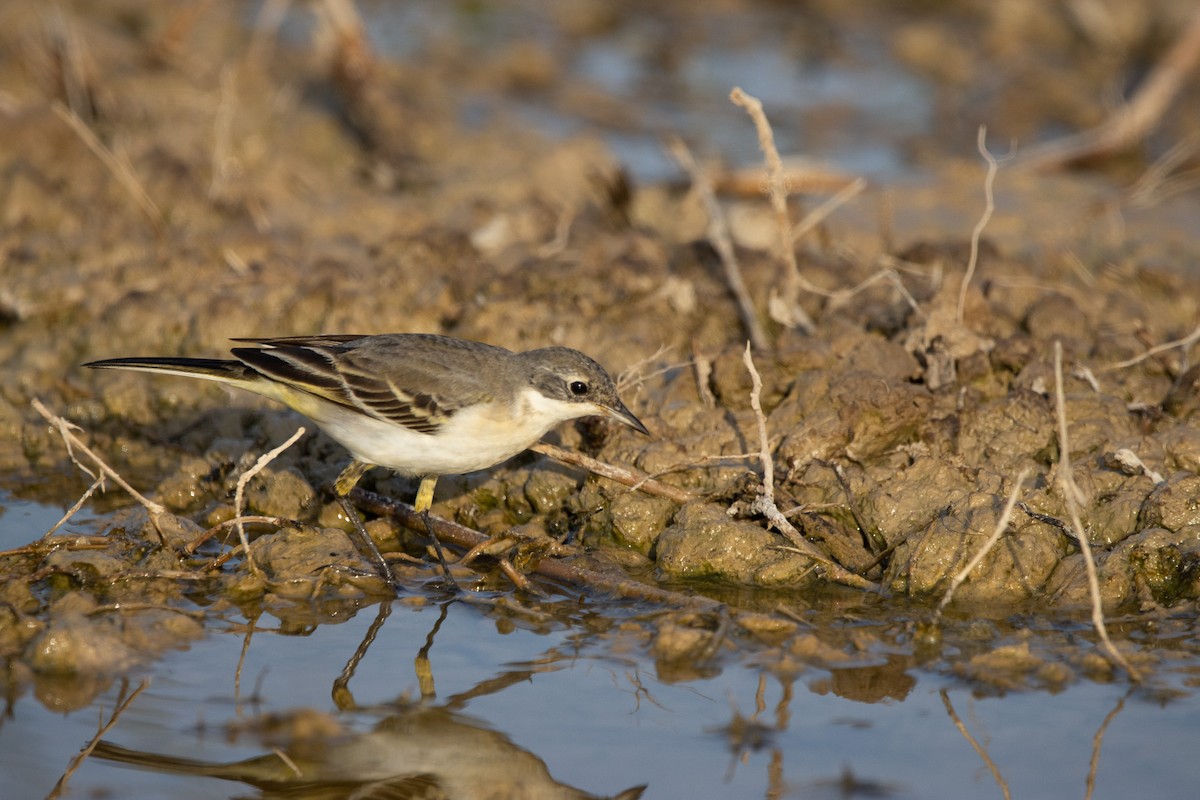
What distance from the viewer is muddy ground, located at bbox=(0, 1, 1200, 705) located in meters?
6.94

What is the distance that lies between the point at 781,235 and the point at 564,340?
159 centimetres

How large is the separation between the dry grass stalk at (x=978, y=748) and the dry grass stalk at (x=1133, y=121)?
821 centimetres

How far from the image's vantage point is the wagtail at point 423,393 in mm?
7211

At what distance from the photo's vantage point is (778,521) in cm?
709

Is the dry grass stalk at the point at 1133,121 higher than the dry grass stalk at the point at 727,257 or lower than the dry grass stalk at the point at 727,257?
higher

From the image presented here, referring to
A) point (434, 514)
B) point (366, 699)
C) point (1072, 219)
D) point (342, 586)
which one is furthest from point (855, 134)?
point (366, 699)

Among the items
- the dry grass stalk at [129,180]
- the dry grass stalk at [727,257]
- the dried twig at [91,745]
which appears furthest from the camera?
the dry grass stalk at [129,180]

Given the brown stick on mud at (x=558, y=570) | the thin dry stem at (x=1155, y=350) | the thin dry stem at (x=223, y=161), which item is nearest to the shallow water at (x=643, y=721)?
the brown stick on mud at (x=558, y=570)

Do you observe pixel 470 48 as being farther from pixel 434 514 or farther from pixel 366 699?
pixel 366 699

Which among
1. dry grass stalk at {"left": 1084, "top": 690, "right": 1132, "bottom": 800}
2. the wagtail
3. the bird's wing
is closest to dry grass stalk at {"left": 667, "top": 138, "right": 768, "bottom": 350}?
the wagtail

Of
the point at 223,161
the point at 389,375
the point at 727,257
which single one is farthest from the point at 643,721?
the point at 223,161

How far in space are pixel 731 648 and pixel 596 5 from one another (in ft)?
44.4

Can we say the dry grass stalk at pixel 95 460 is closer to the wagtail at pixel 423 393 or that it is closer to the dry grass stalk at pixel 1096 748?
the wagtail at pixel 423 393

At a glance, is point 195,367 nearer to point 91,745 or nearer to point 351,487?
point 351,487
